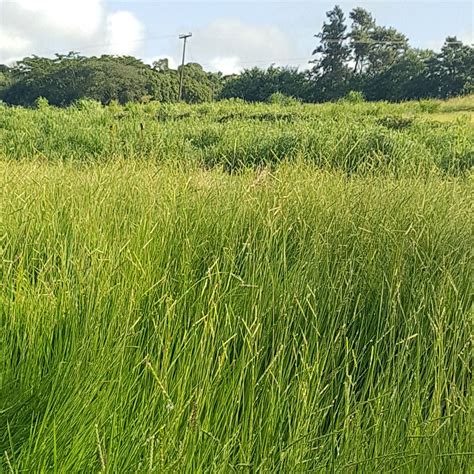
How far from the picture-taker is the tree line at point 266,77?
35.8 meters

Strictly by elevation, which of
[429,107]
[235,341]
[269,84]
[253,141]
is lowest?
[235,341]

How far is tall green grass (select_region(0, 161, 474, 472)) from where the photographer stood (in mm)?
983

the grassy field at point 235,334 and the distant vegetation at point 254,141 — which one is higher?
the distant vegetation at point 254,141

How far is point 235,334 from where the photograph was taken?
3.54 ft

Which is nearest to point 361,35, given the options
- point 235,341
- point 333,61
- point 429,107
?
point 333,61

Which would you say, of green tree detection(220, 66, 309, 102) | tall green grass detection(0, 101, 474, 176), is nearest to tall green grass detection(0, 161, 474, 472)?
tall green grass detection(0, 101, 474, 176)

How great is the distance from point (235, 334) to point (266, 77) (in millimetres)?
44628

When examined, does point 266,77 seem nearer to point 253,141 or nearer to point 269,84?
point 269,84

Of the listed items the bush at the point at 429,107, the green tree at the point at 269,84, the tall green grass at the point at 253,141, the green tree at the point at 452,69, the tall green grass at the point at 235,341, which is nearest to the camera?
the tall green grass at the point at 235,341

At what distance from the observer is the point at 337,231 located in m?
2.01

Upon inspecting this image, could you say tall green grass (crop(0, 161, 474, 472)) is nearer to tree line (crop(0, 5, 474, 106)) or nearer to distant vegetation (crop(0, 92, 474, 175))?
distant vegetation (crop(0, 92, 474, 175))

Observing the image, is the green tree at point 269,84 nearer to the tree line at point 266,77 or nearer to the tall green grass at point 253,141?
the tree line at point 266,77

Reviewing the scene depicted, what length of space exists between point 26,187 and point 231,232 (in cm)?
133

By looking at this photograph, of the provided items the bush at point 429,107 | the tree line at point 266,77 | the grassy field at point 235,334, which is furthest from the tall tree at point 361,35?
the grassy field at point 235,334
